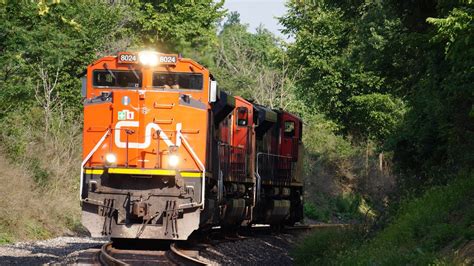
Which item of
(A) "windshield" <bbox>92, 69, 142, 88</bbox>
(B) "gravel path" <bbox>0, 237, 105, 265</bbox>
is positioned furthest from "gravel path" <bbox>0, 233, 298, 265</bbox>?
(A) "windshield" <bbox>92, 69, 142, 88</bbox>

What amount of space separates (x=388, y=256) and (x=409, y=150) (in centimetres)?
789

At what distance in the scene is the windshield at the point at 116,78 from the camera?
15516 millimetres

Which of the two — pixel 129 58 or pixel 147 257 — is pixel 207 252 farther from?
pixel 129 58

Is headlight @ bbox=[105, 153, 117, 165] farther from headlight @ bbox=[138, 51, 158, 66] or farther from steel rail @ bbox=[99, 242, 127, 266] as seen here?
headlight @ bbox=[138, 51, 158, 66]

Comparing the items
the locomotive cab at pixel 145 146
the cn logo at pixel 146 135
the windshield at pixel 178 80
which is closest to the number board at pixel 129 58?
the locomotive cab at pixel 145 146

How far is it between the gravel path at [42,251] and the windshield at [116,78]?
3236 millimetres

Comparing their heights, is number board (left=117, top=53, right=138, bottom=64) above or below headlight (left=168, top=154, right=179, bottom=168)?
above

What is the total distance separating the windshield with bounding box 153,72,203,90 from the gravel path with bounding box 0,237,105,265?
3.52 m

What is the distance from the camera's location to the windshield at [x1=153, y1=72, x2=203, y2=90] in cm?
1544

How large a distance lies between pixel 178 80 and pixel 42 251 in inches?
177

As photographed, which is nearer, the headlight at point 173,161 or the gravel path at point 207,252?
the gravel path at point 207,252

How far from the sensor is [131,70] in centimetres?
1551

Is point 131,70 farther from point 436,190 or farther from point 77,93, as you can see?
point 77,93

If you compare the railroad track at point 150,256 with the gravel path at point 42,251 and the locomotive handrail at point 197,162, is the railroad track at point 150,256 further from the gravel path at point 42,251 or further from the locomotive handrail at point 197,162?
the locomotive handrail at point 197,162
